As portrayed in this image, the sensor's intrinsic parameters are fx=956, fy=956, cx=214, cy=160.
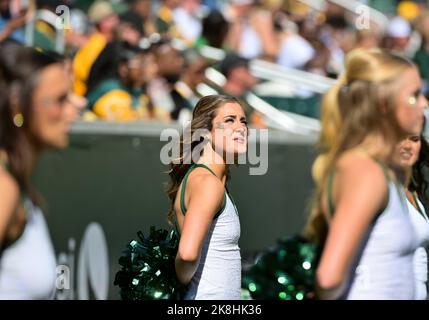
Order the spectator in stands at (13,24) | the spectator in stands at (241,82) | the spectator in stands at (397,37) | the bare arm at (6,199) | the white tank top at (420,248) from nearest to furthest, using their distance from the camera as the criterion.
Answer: the bare arm at (6,199) → the white tank top at (420,248) → the spectator in stands at (13,24) → the spectator in stands at (241,82) → the spectator in stands at (397,37)

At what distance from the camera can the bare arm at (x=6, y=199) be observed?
2.45m

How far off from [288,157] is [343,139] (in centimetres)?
479

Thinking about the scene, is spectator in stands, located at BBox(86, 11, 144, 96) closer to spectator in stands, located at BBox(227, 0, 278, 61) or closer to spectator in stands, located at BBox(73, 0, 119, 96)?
spectator in stands, located at BBox(73, 0, 119, 96)

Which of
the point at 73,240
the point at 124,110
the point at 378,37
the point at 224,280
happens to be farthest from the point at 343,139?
the point at 378,37

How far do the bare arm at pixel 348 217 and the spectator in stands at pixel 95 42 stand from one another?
5023mm

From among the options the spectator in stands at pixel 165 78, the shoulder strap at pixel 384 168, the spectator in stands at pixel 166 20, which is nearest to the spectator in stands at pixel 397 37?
the spectator in stands at pixel 166 20

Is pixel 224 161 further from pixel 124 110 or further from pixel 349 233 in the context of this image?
pixel 124 110

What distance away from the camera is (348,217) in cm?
256

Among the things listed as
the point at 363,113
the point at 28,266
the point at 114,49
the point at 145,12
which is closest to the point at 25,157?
the point at 28,266

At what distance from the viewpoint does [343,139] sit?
8.98 ft

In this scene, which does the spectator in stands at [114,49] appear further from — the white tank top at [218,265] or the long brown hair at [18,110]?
the long brown hair at [18,110]

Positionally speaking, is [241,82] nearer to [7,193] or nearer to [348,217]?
[348,217]

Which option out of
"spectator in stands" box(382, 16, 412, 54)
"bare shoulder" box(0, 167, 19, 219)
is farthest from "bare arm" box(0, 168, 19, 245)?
"spectator in stands" box(382, 16, 412, 54)

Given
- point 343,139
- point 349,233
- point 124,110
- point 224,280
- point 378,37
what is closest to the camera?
point 349,233
